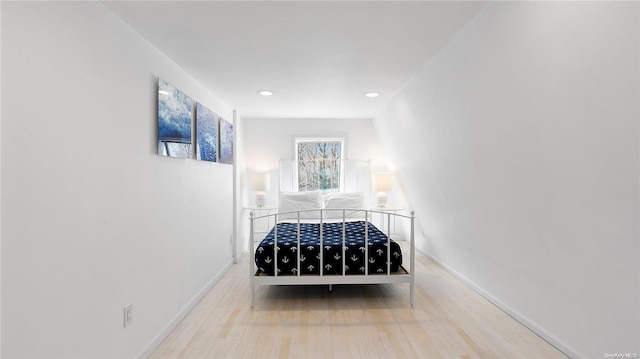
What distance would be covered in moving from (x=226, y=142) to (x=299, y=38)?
2190 mm

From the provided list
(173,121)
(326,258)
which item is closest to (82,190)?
(173,121)

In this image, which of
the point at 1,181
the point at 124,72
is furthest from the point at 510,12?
the point at 1,181

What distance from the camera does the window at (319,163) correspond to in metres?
6.04

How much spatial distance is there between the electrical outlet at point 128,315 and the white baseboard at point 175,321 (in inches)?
9.6

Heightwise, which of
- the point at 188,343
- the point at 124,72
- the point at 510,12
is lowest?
the point at 188,343

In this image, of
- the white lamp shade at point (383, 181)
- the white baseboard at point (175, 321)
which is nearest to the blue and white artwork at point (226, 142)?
the white baseboard at point (175, 321)

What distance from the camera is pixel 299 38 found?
8.05ft

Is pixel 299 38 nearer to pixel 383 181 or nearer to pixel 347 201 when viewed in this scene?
pixel 347 201

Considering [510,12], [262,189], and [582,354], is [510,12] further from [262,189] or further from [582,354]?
[262,189]

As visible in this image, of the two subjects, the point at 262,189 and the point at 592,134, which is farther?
the point at 262,189

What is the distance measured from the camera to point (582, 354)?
A: 6.44 ft

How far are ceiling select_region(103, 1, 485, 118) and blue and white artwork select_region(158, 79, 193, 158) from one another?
304 mm

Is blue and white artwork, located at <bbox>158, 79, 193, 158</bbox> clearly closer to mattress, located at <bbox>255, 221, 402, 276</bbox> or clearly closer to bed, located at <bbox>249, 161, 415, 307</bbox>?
bed, located at <bbox>249, 161, 415, 307</bbox>

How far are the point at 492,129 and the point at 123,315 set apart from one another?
266cm
